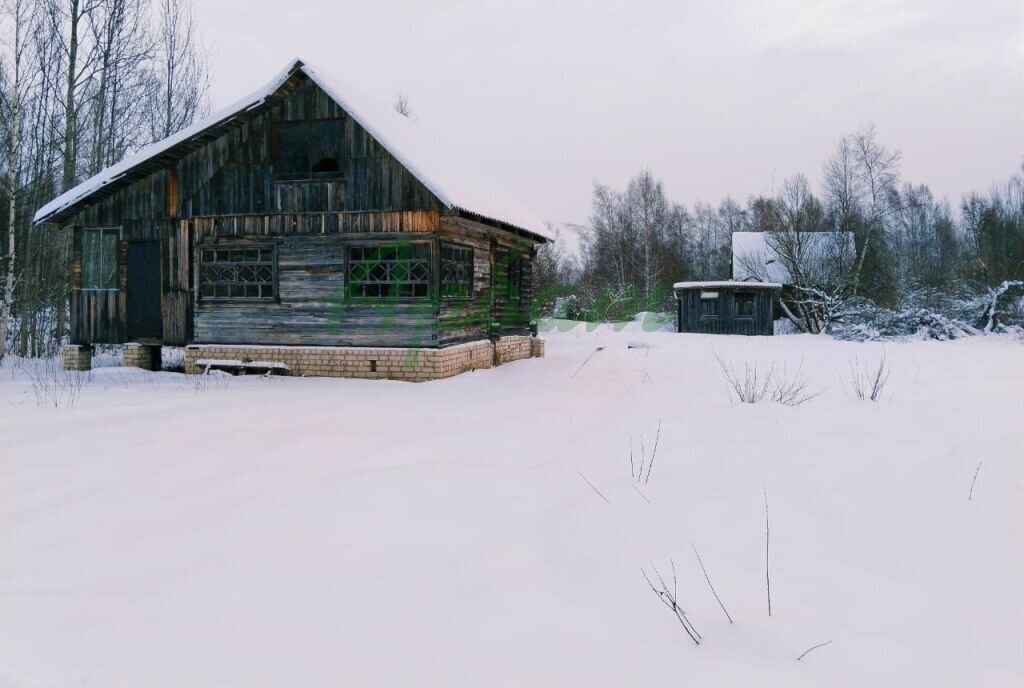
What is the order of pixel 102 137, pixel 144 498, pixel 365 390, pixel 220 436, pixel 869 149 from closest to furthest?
1. pixel 144 498
2. pixel 220 436
3. pixel 365 390
4. pixel 102 137
5. pixel 869 149

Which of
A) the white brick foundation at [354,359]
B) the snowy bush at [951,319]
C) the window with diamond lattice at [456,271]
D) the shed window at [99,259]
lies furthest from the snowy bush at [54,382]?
the snowy bush at [951,319]

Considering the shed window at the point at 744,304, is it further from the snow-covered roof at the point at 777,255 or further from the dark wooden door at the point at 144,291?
the dark wooden door at the point at 144,291

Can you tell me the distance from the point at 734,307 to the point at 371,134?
68.0ft

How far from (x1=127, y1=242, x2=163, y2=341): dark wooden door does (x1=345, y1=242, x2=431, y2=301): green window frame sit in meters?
4.40

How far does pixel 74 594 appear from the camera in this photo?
350 cm

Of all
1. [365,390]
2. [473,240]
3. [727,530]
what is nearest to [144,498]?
[727,530]

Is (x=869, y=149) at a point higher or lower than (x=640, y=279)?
higher

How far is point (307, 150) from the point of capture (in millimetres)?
13508

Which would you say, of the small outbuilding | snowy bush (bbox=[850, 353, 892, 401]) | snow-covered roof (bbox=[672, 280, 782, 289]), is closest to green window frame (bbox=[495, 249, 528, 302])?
snowy bush (bbox=[850, 353, 892, 401])

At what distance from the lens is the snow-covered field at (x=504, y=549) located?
2.90m

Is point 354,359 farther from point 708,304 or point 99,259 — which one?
point 708,304

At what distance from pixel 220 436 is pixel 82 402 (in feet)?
13.4

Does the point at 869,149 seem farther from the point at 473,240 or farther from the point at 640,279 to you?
the point at 473,240

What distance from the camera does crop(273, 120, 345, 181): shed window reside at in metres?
13.4
